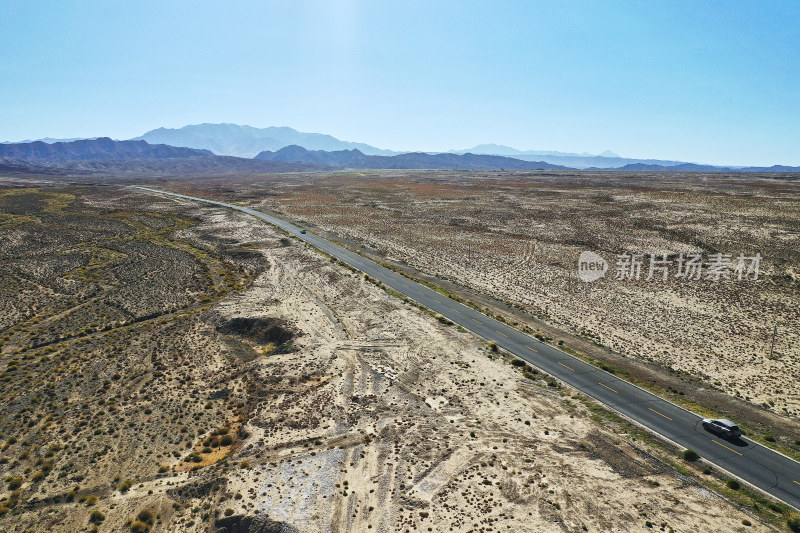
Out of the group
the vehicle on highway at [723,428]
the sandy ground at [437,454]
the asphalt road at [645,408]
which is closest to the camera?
the sandy ground at [437,454]

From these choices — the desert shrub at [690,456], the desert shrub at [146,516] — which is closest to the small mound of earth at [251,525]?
the desert shrub at [146,516]

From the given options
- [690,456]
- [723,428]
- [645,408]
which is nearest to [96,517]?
[690,456]

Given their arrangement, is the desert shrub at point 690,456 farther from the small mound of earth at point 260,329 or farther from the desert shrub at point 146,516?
the small mound of earth at point 260,329

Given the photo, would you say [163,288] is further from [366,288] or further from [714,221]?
[714,221]

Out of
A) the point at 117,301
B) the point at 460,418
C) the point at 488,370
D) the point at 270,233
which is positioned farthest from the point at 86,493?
the point at 270,233

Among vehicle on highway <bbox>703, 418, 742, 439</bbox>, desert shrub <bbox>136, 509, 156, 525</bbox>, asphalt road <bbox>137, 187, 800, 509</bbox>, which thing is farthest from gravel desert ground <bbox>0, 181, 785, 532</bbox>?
vehicle on highway <bbox>703, 418, 742, 439</bbox>

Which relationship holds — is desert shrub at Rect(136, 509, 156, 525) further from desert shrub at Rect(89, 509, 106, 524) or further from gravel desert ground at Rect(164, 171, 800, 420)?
gravel desert ground at Rect(164, 171, 800, 420)
